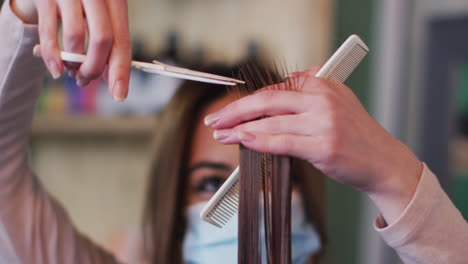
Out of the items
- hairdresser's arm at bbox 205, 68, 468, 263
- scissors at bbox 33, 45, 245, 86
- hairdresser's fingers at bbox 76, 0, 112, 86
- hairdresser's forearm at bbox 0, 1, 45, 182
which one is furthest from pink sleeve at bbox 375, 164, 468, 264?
hairdresser's forearm at bbox 0, 1, 45, 182

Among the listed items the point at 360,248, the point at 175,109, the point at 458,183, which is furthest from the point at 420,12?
the point at 175,109

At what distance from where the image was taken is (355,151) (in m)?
0.39

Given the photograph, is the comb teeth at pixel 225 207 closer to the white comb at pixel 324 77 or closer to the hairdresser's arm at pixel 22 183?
the white comb at pixel 324 77

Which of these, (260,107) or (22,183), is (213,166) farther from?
(260,107)

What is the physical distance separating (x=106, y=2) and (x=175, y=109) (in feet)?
1.91

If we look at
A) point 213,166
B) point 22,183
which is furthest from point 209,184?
point 22,183

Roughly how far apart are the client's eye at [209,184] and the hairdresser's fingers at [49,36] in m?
0.55

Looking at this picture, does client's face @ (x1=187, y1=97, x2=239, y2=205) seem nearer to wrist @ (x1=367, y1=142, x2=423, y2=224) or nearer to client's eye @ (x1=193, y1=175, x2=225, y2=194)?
client's eye @ (x1=193, y1=175, x2=225, y2=194)

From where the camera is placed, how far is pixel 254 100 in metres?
0.41

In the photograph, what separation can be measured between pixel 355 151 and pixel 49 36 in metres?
0.34

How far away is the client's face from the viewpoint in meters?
0.93

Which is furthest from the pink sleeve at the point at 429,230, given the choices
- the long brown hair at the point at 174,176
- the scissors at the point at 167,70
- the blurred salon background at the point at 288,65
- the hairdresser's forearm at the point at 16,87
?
the blurred salon background at the point at 288,65

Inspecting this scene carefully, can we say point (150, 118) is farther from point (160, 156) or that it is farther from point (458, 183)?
point (458, 183)

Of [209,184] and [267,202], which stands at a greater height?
[267,202]
